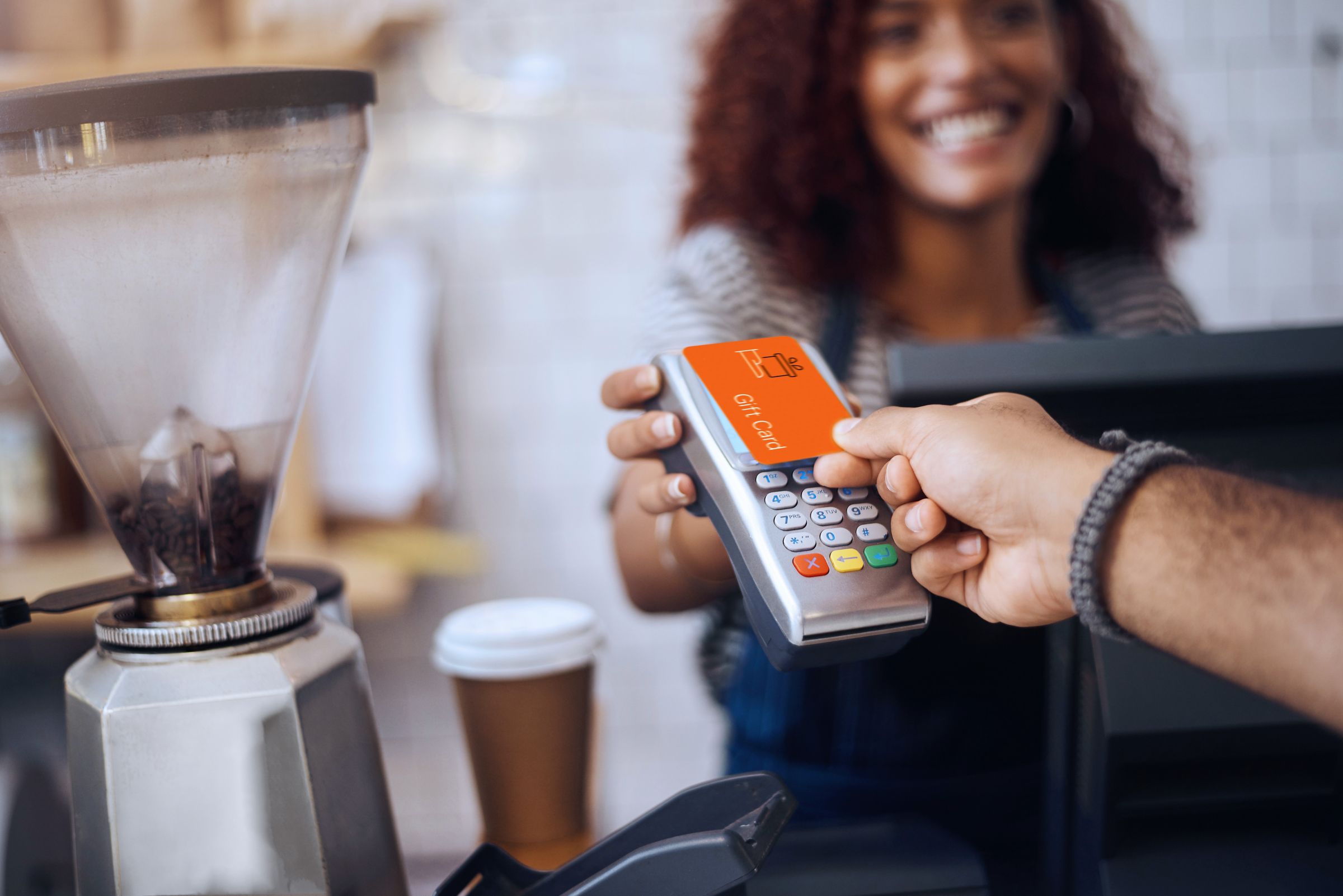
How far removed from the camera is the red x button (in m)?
0.40

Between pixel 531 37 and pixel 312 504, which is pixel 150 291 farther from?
pixel 531 37

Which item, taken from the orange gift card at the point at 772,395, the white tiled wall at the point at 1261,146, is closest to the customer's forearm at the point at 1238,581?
the orange gift card at the point at 772,395

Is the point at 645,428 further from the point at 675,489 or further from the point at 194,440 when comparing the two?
the point at 194,440

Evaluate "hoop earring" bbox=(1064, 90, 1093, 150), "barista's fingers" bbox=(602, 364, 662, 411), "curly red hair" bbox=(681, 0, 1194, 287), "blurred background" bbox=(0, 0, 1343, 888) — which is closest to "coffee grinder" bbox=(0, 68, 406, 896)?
"barista's fingers" bbox=(602, 364, 662, 411)

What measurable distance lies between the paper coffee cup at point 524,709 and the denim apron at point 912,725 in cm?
17

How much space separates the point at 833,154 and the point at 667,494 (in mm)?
583

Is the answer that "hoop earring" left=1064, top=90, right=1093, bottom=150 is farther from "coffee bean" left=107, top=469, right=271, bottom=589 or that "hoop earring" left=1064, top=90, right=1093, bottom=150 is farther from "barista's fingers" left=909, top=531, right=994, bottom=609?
"coffee bean" left=107, top=469, right=271, bottom=589

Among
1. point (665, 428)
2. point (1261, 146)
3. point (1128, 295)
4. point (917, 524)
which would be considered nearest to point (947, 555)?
point (917, 524)

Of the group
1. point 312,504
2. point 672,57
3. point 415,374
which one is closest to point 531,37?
point 672,57

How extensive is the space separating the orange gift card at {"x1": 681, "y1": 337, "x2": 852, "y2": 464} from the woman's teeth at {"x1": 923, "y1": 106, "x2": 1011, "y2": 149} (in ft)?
1.61

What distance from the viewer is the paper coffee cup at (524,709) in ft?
1.80

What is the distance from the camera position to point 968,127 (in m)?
0.90

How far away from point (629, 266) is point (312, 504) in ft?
1.89

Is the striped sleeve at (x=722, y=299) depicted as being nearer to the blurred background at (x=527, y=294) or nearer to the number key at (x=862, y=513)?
the number key at (x=862, y=513)
